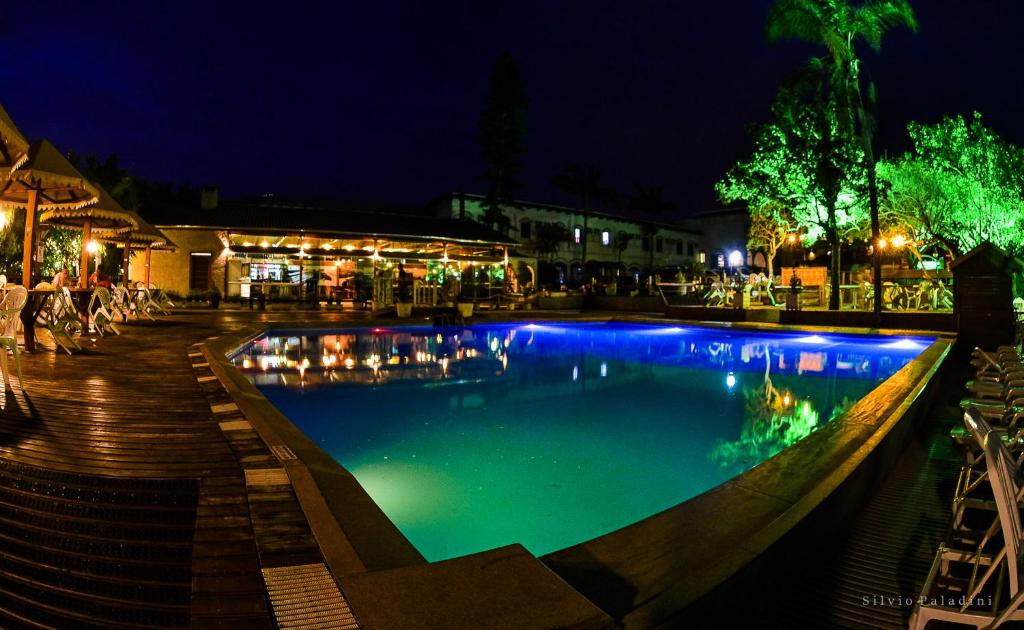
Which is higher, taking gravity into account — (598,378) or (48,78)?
(48,78)

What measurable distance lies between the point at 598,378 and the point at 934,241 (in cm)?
1647

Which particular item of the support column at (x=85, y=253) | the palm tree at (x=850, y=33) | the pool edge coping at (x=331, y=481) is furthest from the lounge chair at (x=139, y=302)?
the palm tree at (x=850, y=33)

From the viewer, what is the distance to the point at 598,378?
8328mm

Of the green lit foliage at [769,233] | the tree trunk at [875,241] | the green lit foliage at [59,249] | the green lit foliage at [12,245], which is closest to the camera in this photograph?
the tree trunk at [875,241]

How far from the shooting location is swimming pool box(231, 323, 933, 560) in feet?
12.3

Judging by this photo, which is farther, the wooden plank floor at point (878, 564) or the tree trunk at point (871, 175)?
the tree trunk at point (871, 175)

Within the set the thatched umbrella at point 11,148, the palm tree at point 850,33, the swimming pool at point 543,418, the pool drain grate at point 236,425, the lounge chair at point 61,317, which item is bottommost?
the swimming pool at point 543,418

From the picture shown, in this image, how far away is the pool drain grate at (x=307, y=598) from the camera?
137 centimetres

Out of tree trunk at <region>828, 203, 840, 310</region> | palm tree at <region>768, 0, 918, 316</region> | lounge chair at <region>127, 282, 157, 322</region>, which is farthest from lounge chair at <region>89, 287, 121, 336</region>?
tree trunk at <region>828, 203, 840, 310</region>

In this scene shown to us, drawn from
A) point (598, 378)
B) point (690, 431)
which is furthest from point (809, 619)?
point (598, 378)

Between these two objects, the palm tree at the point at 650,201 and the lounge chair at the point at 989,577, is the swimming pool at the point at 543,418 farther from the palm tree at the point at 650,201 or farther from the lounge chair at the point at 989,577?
the palm tree at the point at 650,201

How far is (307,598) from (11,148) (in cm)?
767

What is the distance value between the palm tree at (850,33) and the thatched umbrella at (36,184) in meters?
16.0

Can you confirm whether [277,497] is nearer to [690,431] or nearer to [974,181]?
[690,431]
